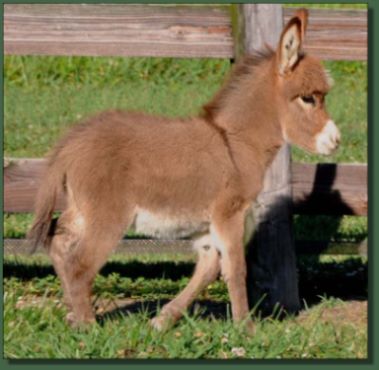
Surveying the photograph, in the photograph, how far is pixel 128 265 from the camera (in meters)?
9.36

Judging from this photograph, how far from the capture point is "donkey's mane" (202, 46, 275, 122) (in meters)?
7.68

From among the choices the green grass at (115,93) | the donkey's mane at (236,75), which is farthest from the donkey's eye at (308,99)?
the green grass at (115,93)

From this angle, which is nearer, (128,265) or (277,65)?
(277,65)

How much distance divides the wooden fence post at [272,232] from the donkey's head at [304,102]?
480 millimetres

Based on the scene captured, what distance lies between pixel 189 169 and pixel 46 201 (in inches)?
36.5

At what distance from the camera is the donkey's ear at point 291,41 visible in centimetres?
727

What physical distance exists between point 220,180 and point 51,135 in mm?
6457

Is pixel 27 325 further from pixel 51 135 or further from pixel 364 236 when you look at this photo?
pixel 51 135

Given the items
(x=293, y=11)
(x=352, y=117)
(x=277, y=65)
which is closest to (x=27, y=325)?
(x=277, y=65)

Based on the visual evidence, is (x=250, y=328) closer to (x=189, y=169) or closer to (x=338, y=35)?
(x=189, y=169)

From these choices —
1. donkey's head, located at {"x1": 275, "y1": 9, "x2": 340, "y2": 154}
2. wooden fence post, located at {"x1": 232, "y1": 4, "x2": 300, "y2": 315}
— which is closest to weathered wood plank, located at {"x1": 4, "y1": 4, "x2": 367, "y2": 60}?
wooden fence post, located at {"x1": 232, "y1": 4, "x2": 300, "y2": 315}

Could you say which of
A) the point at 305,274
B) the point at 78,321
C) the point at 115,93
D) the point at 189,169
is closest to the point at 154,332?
the point at 78,321

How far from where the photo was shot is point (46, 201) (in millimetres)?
7129

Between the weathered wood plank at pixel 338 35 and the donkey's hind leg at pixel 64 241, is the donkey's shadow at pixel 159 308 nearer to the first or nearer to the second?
the donkey's hind leg at pixel 64 241
